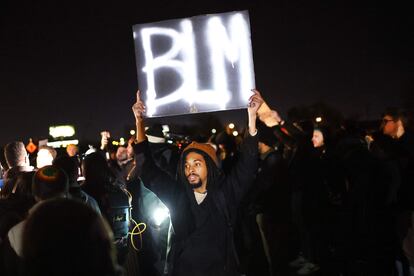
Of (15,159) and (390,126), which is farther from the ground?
(15,159)

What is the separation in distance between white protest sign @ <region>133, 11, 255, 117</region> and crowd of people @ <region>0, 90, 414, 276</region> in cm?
28

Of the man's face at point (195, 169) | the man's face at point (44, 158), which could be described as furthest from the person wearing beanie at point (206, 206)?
the man's face at point (44, 158)

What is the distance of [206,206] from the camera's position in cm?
443

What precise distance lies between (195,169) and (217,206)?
1.30 feet

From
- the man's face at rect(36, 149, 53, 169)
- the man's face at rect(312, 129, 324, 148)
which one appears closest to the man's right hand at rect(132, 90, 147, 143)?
the man's face at rect(36, 149, 53, 169)

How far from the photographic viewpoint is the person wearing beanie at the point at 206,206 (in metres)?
4.26

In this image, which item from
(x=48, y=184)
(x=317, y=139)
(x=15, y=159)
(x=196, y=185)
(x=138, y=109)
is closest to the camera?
(x=48, y=184)

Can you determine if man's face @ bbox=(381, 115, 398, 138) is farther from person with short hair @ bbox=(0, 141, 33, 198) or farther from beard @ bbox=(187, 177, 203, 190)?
person with short hair @ bbox=(0, 141, 33, 198)

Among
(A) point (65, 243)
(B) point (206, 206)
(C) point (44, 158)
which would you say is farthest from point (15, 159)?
(A) point (65, 243)

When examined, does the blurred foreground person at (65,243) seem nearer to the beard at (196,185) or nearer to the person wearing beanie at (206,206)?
the person wearing beanie at (206,206)

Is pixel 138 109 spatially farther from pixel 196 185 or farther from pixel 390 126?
pixel 390 126

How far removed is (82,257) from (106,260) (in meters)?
0.10

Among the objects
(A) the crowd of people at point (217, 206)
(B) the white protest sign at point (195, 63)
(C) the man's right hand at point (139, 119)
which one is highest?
(B) the white protest sign at point (195, 63)

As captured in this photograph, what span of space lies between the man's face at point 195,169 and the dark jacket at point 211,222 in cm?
8
